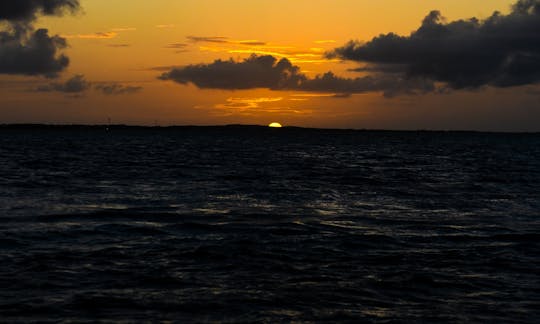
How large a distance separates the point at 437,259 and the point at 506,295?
4527mm

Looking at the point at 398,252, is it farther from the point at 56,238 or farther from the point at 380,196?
the point at 380,196

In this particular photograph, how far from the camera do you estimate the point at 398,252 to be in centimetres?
2256

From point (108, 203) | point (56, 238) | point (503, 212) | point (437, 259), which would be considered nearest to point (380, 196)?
point (503, 212)

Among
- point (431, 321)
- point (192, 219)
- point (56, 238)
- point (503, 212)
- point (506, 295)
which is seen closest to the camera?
point (431, 321)

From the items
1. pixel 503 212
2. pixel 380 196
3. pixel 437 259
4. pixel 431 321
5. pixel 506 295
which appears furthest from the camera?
pixel 380 196

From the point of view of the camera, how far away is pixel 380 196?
140 feet

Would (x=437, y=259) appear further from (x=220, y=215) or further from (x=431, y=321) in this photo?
(x=220, y=215)

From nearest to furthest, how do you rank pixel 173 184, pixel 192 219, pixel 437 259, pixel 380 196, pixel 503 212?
pixel 437 259 → pixel 192 219 → pixel 503 212 → pixel 380 196 → pixel 173 184

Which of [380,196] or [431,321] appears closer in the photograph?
[431,321]

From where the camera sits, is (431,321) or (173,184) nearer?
(431,321)

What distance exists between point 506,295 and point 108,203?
956 inches

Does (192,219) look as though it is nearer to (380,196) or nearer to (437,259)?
(437,259)

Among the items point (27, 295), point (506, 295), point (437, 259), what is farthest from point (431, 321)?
point (27, 295)

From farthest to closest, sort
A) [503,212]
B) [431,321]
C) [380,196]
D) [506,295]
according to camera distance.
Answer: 1. [380,196]
2. [503,212]
3. [506,295]
4. [431,321]
